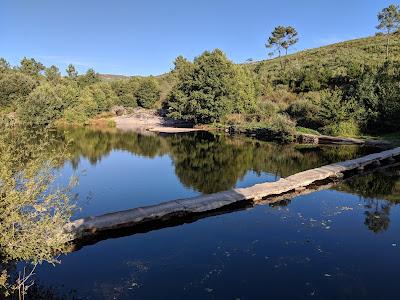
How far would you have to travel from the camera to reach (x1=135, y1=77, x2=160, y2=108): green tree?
86.0 m

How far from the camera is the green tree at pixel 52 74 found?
329 feet

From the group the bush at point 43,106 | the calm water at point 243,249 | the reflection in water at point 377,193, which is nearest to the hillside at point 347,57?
the bush at point 43,106

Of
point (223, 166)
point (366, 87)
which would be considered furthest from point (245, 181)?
point (366, 87)

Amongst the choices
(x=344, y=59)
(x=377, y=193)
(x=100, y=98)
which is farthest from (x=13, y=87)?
(x=377, y=193)

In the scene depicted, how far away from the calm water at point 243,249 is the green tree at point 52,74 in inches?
3335

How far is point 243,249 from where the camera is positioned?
502 inches

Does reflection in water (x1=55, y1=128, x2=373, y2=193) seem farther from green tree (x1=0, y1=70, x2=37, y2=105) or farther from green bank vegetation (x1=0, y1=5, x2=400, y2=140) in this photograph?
green tree (x1=0, y1=70, x2=37, y2=105)

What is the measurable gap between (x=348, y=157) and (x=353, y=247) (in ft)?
57.8

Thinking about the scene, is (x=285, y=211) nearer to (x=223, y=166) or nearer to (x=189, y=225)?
(x=189, y=225)

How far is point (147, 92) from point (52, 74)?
110ft

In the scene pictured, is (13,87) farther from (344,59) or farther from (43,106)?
(344,59)

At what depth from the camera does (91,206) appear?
1736 centimetres

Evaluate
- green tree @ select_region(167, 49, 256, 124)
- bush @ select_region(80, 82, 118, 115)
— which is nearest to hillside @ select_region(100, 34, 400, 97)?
bush @ select_region(80, 82, 118, 115)

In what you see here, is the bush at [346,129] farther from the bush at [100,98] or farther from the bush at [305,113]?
the bush at [100,98]
